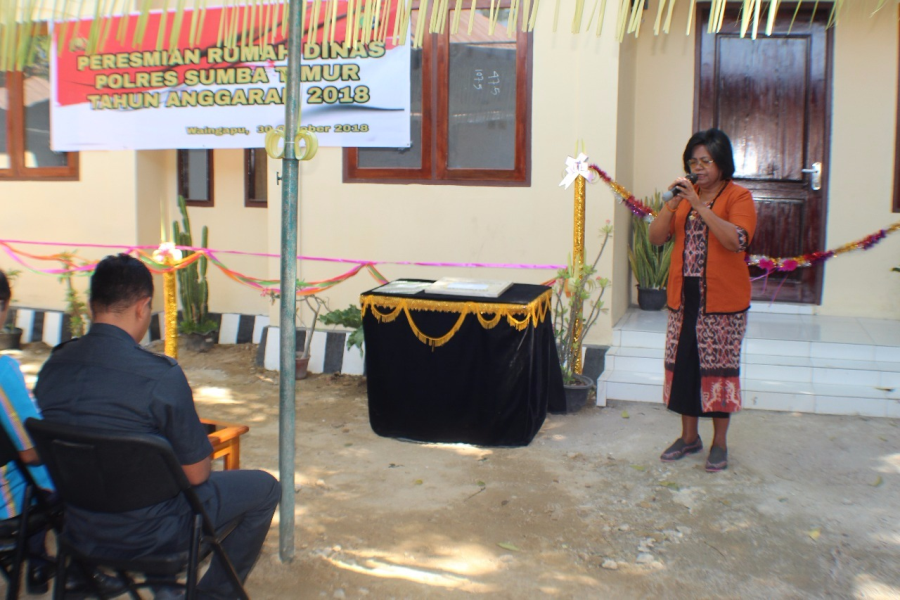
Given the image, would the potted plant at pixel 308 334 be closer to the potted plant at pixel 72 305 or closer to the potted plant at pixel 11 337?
the potted plant at pixel 72 305

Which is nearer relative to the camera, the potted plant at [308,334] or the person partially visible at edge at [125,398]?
the person partially visible at edge at [125,398]

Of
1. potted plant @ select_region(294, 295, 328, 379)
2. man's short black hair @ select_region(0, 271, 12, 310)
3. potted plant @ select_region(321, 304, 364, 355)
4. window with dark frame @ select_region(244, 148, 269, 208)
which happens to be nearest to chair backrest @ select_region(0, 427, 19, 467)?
man's short black hair @ select_region(0, 271, 12, 310)

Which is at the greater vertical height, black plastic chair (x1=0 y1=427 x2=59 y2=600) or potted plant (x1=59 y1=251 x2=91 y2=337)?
potted plant (x1=59 y1=251 x2=91 y2=337)

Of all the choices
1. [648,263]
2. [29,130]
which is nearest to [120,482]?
[648,263]

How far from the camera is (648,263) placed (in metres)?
7.05

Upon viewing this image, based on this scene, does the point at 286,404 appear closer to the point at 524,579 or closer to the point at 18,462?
the point at 18,462

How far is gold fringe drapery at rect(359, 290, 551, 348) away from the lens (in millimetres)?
4723

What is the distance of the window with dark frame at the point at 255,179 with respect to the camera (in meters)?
7.92

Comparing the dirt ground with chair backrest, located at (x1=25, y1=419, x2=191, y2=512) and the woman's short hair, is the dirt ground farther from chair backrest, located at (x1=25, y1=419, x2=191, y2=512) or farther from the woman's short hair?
the woman's short hair

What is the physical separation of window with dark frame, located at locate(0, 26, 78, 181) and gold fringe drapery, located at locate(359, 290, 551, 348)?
463cm

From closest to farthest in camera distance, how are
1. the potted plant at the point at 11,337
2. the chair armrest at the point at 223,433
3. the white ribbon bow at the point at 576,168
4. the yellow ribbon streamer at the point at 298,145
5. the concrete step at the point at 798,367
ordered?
the yellow ribbon streamer at the point at 298,145 → the chair armrest at the point at 223,433 → the concrete step at the point at 798,367 → the white ribbon bow at the point at 576,168 → the potted plant at the point at 11,337

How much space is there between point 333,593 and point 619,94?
4.41 m

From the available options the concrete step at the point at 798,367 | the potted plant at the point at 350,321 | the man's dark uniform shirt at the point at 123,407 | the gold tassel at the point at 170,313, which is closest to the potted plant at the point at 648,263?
the concrete step at the point at 798,367

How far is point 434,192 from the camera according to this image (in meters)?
6.59
